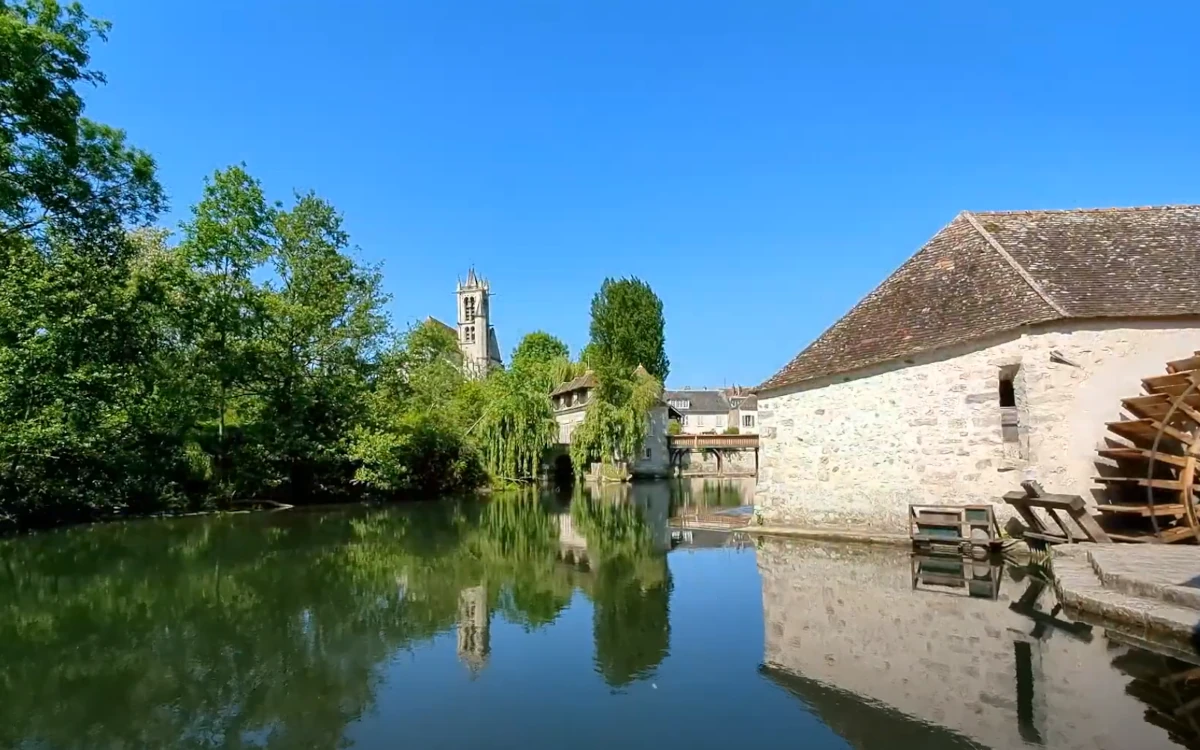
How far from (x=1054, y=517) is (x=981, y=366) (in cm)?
271

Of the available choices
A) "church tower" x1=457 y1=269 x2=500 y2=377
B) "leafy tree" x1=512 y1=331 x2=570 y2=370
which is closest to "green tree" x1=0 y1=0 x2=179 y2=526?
"leafy tree" x1=512 y1=331 x2=570 y2=370

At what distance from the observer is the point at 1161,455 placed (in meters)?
11.0

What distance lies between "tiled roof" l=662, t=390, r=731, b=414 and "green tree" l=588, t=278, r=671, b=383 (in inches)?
652

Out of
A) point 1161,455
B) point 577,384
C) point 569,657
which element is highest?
point 577,384

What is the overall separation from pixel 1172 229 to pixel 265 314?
24.9m

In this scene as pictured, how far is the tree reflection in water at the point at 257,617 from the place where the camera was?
6113 millimetres

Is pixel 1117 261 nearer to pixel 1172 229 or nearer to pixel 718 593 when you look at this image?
pixel 1172 229

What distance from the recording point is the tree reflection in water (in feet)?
20.1

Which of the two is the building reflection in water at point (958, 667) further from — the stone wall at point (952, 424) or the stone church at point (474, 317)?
the stone church at point (474, 317)

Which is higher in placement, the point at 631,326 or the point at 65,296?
the point at 631,326

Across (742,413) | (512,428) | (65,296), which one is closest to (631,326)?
(512,428)

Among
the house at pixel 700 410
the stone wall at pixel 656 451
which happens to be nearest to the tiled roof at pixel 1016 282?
the stone wall at pixel 656 451

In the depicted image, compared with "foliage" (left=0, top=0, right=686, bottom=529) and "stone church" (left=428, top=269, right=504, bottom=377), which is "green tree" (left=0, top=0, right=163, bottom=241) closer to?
"foliage" (left=0, top=0, right=686, bottom=529)

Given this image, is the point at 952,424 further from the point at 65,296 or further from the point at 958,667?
the point at 65,296
